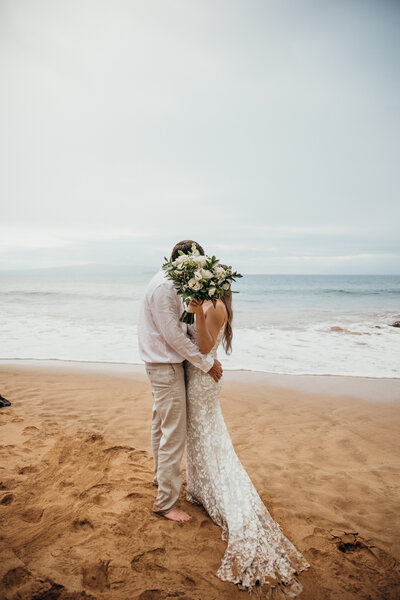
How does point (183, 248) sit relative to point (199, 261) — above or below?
above

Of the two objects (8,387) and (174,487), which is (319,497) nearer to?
(174,487)

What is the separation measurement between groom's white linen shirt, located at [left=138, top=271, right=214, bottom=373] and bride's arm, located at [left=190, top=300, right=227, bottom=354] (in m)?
0.08

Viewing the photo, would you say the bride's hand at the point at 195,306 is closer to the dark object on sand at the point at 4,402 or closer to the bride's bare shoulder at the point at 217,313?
the bride's bare shoulder at the point at 217,313

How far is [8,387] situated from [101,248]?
71.5 metres

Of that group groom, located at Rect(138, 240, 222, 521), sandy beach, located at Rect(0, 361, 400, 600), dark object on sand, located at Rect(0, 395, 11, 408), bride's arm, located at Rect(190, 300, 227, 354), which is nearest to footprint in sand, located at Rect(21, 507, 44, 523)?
sandy beach, located at Rect(0, 361, 400, 600)

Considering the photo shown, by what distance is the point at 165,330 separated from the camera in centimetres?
253

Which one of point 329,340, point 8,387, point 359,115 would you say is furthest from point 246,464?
point 359,115

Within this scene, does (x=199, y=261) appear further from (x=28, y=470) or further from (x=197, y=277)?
(x=28, y=470)

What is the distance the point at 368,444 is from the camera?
437 cm

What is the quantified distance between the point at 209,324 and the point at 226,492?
1347 millimetres

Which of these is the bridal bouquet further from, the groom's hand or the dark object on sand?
the dark object on sand

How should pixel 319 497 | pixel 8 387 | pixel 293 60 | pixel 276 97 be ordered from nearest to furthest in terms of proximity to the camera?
pixel 319 497
pixel 8 387
pixel 293 60
pixel 276 97

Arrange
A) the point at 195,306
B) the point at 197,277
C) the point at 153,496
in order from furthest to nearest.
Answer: the point at 153,496 < the point at 195,306 < the point at 197,277

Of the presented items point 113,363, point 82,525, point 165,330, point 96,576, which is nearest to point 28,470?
point 82,525
